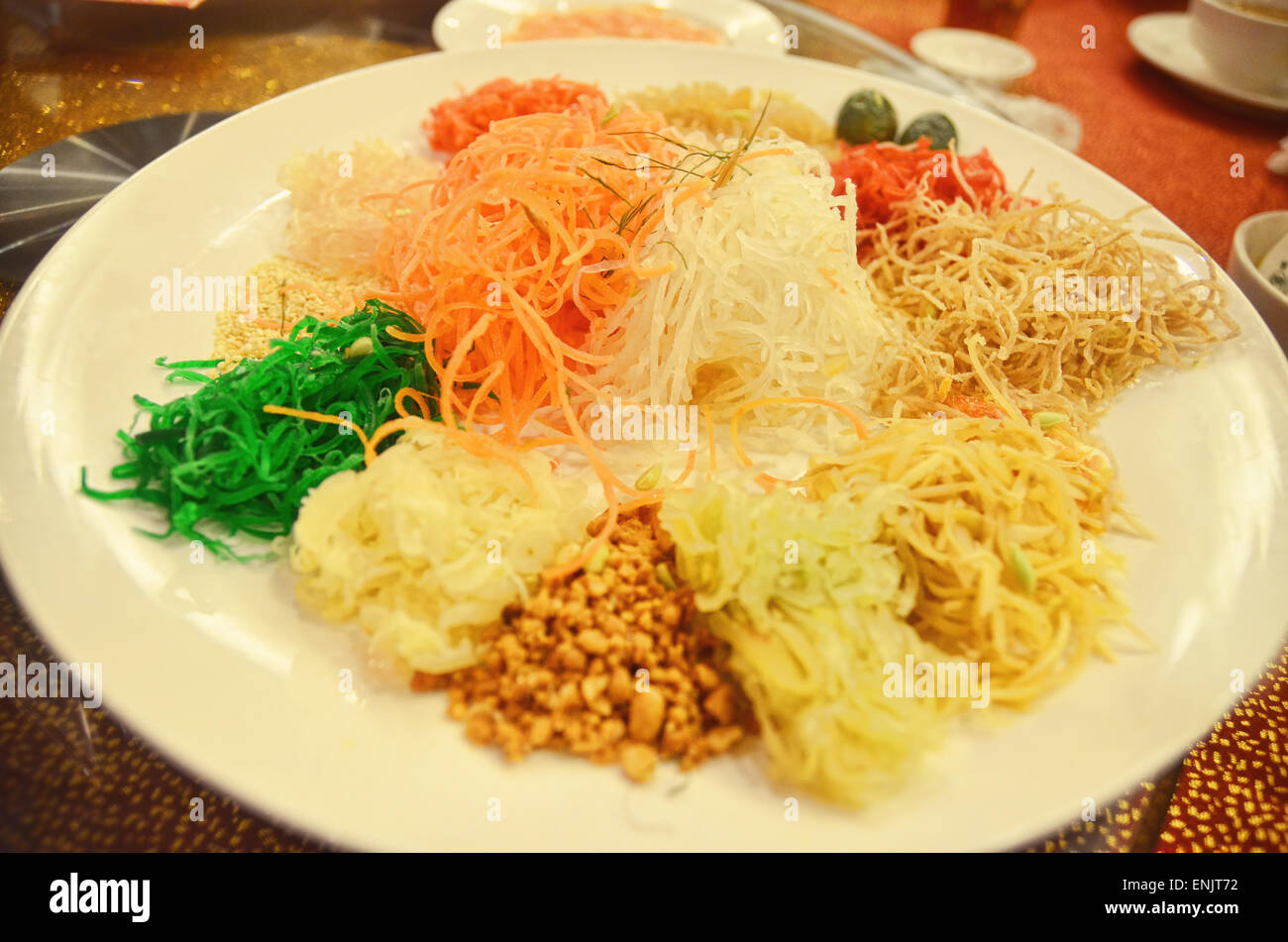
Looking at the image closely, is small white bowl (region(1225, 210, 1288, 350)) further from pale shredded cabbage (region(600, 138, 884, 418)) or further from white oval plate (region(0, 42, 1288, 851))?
pale shredded cabbage (region(600, 138, 884, 418))

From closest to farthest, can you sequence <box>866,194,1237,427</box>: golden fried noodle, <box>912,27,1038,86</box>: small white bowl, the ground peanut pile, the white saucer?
the ground peanut pile < <box>866,194,1237,427</box>: golden fried noodle < the white saucer < <box>912,27,1038,86</box>: small white bowl

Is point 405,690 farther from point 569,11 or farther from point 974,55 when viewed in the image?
point 974,55

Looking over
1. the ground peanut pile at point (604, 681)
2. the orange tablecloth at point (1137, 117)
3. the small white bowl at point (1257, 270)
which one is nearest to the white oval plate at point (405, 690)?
the ground peanut pile at point (604, 681)

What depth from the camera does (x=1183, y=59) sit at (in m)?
4.59

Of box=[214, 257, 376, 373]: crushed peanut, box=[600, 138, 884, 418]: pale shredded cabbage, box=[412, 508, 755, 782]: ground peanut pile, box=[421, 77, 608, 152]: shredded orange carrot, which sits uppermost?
box=[421, 77, 608, 152]: shredded orange carrot

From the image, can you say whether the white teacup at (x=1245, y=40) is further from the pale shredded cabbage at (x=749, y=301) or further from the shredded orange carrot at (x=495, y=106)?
the shredded orange carrot at (x=495, y=106)

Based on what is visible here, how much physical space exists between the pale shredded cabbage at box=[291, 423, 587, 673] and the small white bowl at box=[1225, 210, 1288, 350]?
103 inches

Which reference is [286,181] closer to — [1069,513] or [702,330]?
[702,330]

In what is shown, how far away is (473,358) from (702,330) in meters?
0.67

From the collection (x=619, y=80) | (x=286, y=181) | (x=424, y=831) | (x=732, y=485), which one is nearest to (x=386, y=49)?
(x=619, y=80)

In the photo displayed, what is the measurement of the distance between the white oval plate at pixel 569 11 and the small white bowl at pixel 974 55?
0.96m

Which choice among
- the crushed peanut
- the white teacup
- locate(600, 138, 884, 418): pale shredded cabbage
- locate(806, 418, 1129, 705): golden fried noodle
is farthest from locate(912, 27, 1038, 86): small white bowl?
the crushed peanut

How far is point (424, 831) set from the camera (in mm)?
1388

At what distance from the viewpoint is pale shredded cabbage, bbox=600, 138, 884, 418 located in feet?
7.39
